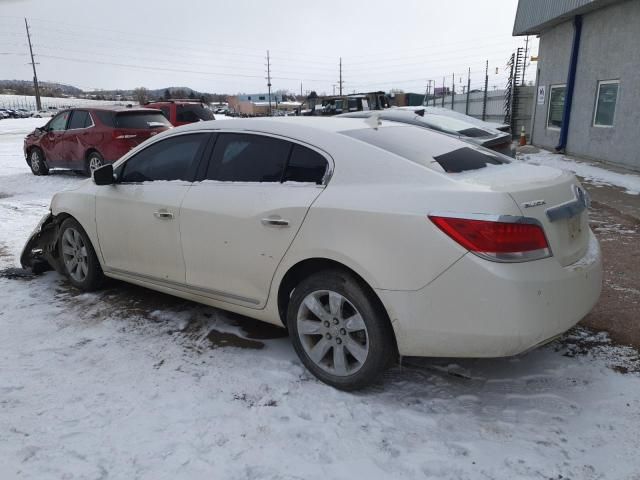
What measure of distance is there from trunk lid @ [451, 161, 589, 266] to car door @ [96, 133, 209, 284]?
2.03m

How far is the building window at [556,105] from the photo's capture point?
15.5 m

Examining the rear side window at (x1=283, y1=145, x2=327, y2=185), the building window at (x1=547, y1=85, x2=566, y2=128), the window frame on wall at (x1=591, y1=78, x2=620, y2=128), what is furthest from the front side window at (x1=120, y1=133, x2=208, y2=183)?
the building window at (x1=547, y1=85, x2=566, y2=128)

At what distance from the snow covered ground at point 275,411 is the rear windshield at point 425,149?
1303 millimetres

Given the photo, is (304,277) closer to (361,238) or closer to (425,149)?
(361,238)

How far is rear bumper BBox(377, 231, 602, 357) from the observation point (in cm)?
251

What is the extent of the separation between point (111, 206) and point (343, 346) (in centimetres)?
240

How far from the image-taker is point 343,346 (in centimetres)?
301

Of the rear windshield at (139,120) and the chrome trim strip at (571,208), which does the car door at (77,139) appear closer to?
the rear windshield at (139,120)

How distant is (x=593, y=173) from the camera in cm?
1120

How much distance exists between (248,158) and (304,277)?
0.93 metres

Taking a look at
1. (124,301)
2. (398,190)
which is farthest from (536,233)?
(124,301)

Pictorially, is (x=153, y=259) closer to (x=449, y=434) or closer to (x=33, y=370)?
(x=33, y=370)

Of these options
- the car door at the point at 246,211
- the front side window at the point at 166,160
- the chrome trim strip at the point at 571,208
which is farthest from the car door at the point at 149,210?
the chrome trim strip at the point at 571,208

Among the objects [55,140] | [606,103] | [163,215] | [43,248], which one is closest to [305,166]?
[163,215]
